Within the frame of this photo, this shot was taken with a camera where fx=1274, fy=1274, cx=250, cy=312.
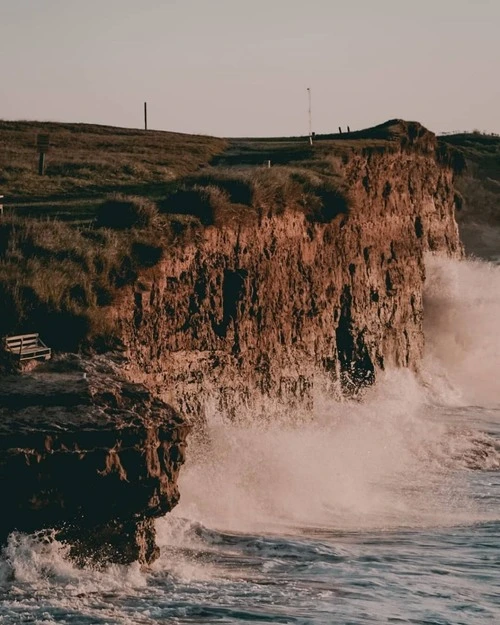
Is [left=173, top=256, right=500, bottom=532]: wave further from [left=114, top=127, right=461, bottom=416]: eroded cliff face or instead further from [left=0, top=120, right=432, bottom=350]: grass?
[left=0, top=120, right=432, bottom=350]: grass

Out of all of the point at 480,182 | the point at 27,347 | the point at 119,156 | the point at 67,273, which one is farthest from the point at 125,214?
the point at 480,182

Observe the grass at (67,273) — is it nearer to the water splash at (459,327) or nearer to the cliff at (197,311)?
the cliff at (197,311)

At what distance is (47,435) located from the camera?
14.5 metres

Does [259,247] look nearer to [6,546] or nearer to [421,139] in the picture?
[6,546]

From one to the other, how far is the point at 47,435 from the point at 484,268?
3491cm

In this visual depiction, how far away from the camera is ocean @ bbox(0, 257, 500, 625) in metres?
14.3

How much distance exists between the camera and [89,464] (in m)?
14.6

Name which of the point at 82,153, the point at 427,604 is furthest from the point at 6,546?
the point at 82,153

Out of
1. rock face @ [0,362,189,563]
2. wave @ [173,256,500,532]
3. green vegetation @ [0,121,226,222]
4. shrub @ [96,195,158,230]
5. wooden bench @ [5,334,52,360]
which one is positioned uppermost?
green vegetation @ [0,121,226,222]

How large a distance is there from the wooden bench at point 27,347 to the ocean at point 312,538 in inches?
111

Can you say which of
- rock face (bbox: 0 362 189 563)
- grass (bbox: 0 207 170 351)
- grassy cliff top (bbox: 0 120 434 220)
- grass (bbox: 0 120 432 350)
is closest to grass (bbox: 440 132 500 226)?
grassy cliff top (bbox: 0 120 434 220)

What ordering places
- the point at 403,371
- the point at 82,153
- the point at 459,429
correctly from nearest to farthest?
1. the point at 459,429
2. the point at 403,371
3. the point at 82,153

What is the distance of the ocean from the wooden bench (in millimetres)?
2827

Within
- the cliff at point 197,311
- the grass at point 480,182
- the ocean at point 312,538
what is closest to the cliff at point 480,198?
the grass at point 480,182
